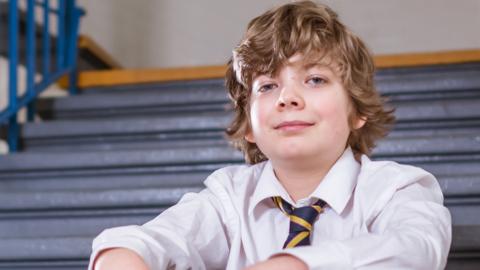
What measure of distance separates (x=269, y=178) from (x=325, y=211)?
0.11m

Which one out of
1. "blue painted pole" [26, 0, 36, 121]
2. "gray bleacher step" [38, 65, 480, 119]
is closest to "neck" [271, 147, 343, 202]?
"gray bleacher step" [38, 65, 480, 119]

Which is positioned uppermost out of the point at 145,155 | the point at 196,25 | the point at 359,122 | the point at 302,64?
the point at 302,64

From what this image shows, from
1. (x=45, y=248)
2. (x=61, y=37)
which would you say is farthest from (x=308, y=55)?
(x=61, y=37)

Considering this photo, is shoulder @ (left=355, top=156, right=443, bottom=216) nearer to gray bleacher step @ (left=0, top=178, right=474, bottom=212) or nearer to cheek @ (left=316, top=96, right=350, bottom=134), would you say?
cheek @ (left=316, top=96, right=350, bottom=134)

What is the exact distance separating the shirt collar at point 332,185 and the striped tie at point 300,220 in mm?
15

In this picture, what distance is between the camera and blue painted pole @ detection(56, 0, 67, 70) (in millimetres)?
2762

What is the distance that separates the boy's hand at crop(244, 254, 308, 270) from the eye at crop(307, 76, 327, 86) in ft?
1.27

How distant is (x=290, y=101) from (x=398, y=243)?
1.05 ft

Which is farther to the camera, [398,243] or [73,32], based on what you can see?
[73,32]

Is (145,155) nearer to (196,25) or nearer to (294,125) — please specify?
(294,125)

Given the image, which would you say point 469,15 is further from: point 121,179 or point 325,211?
point 325,211

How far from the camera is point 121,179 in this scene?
2.13 m

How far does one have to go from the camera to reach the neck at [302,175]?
121 cm

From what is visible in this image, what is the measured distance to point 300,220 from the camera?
1.15 m
